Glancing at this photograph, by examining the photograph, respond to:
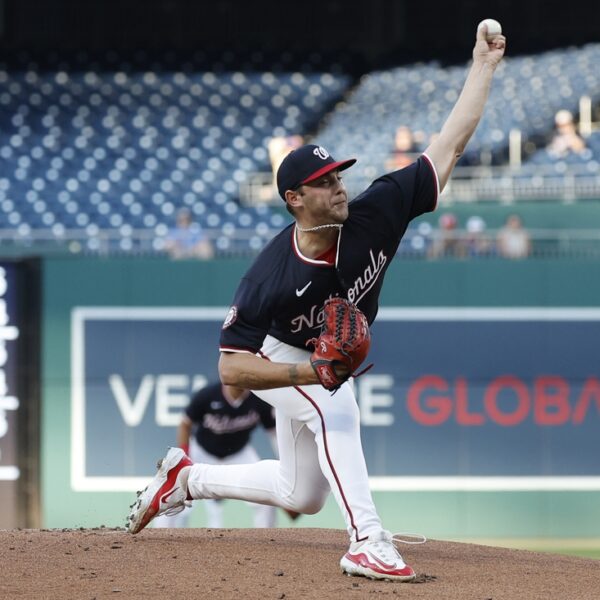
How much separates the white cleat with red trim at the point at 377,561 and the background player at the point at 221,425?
3.97 metres

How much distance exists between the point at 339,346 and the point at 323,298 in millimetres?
393

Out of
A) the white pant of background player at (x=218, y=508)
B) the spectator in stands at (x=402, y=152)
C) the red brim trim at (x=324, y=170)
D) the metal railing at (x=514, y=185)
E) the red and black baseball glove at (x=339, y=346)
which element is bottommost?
the white pant of background player at (x=218, y=508)

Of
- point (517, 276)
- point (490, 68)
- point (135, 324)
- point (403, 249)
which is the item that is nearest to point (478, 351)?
point (517, 276)

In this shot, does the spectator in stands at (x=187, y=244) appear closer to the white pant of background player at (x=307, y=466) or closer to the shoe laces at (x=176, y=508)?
the shoe laces at (x=176, y=508)

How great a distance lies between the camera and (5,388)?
8.74m

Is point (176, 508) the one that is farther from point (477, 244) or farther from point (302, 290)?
point (477, 244)

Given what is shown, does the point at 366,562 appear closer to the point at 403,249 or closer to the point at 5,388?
the point at 5,388

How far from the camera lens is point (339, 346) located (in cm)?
385

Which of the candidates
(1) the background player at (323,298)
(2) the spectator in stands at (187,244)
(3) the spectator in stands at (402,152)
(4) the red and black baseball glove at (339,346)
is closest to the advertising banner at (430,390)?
(2) the spectator in stands at (187,244)

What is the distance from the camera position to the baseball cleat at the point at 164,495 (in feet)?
15.9

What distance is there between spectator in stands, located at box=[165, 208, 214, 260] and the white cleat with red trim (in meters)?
5.36

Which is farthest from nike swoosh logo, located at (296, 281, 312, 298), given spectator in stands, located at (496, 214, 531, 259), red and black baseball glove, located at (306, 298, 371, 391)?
spectator in stands, located at (496, 214, 531, 259)

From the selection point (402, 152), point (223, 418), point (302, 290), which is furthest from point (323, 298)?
point (402, 152)

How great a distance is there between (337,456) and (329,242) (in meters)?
0.73
